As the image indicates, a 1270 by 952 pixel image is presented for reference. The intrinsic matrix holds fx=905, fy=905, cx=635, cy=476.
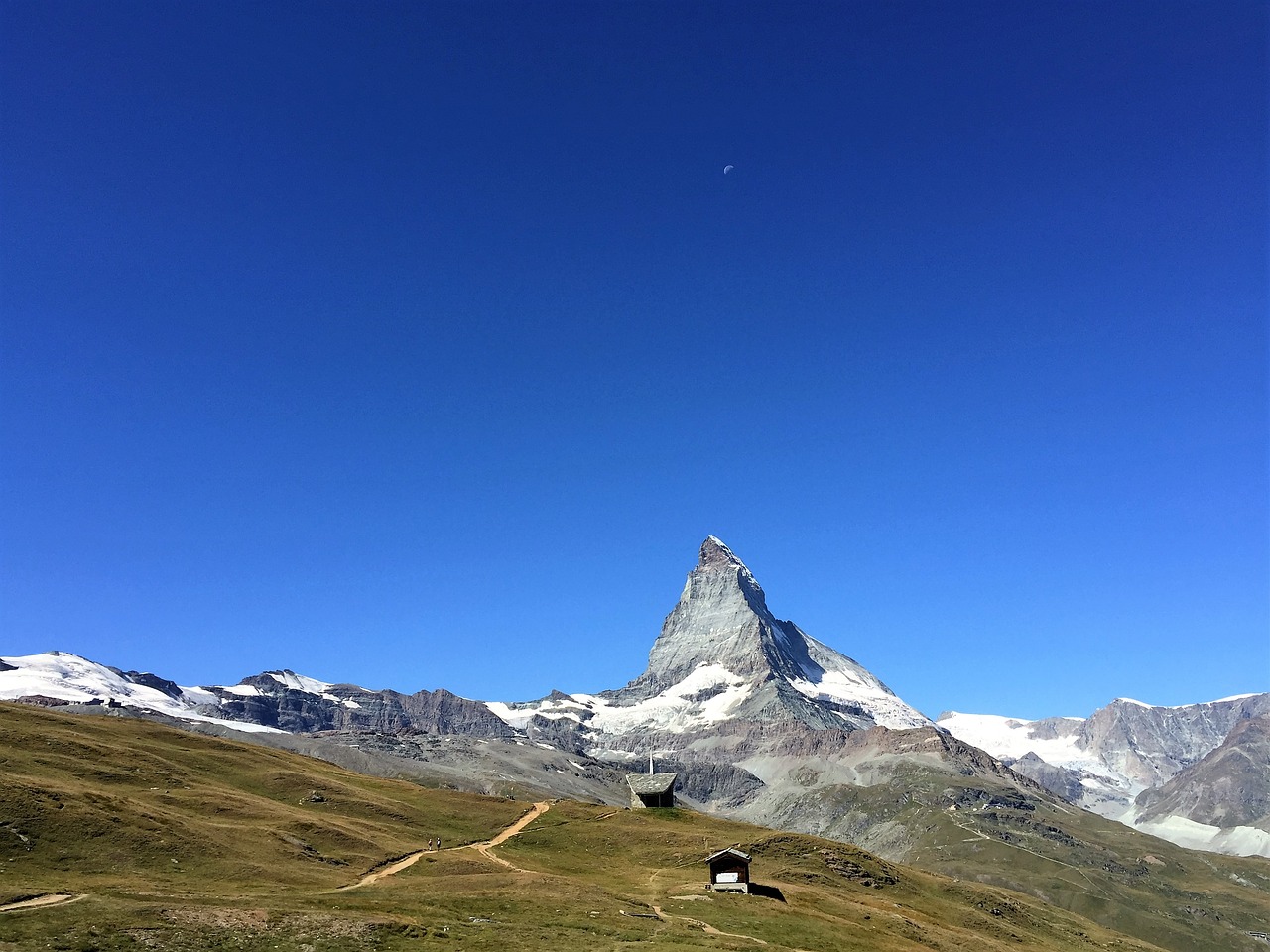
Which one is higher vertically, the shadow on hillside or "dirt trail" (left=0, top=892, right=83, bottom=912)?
"dirt trail" (left=0, top=892, right=83, bottom=912)

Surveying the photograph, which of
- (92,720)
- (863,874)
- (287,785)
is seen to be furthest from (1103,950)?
(92,720)

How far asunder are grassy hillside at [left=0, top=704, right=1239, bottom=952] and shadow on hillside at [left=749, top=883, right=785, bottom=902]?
46.8 inches

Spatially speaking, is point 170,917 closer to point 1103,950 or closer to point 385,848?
point 385,848

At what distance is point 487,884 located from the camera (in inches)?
3246

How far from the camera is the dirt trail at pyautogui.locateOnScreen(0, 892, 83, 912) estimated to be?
56.2 m

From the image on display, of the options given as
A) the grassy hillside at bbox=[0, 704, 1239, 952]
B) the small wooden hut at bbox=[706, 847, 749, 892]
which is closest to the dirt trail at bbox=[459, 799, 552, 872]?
the grassy hillside at bbox=[0, 704, 1239, 952]

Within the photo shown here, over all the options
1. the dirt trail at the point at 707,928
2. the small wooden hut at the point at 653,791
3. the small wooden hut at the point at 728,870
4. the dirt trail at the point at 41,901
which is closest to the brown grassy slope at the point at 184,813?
the dirt trail at the point at 41,901

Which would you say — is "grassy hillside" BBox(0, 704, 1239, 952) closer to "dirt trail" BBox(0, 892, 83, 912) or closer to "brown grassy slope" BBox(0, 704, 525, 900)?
"brown grassy slope" BBox(0, 704, 525, 900)

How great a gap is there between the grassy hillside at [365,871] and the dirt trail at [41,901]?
128 centimetres

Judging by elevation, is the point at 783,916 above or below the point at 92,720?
below

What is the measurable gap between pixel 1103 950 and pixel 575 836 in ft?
279

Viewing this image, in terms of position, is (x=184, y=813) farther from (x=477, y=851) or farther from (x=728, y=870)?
(x=728, y=870)

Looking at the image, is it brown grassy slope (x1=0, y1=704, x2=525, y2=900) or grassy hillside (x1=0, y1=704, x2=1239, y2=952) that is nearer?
grassy hillside (x1=0, y1=704, x2=1239, y2=952)

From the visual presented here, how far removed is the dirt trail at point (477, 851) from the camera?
85.2 meters
